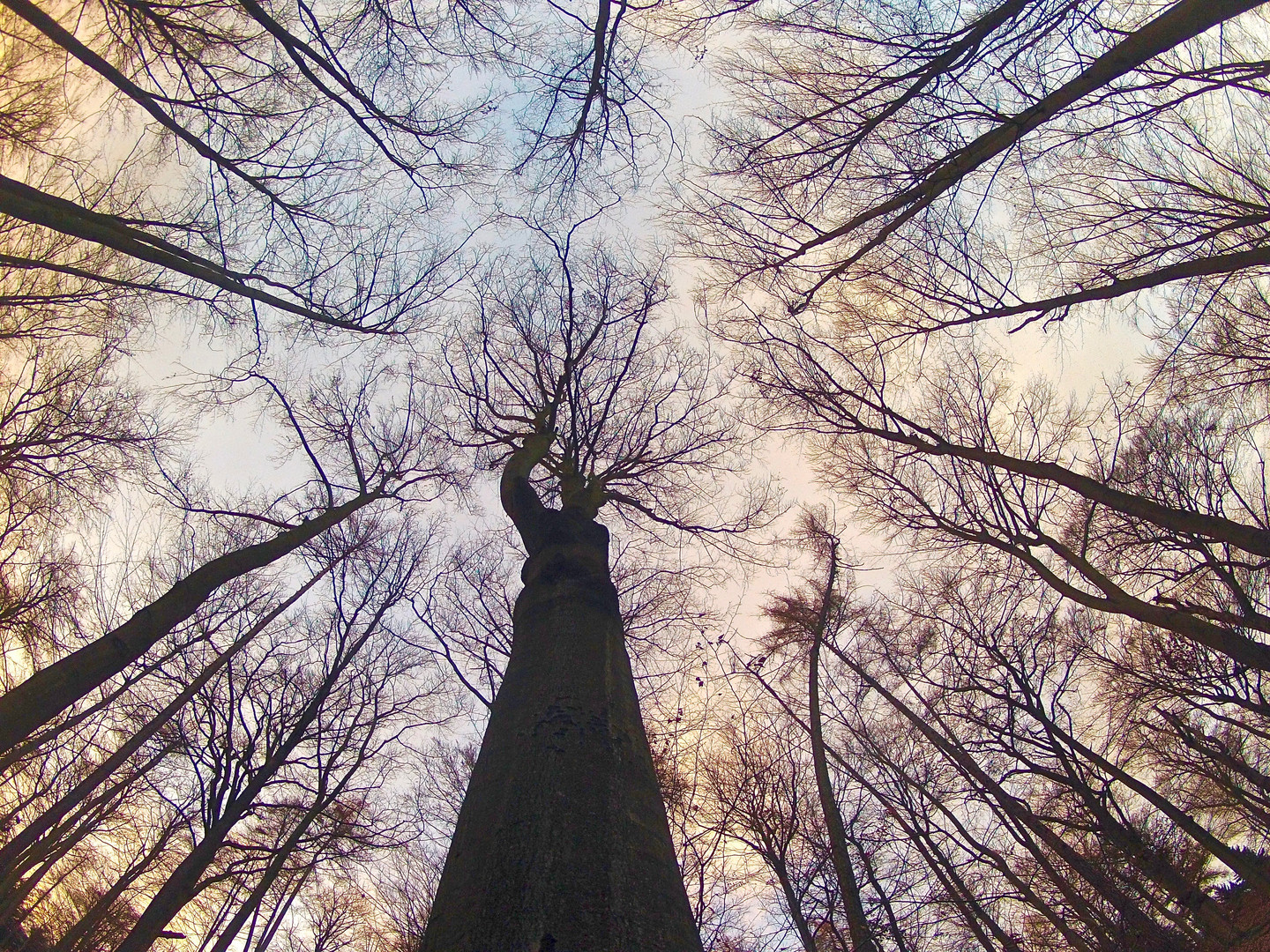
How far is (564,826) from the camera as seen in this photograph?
5.33 feet

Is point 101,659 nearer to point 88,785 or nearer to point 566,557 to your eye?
point 566,557

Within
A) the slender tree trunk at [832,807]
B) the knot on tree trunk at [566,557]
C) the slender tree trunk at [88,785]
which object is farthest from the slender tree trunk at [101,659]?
the slender tree trunk at [832,807]

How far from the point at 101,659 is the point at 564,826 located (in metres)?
2.37

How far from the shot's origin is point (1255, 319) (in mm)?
5203

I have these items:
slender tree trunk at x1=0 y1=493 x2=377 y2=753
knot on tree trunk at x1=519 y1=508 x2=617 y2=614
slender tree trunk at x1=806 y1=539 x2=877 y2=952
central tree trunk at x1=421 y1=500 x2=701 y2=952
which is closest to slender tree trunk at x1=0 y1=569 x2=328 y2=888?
slender tree trunk at x1=0 y1=493 x2=377 y2=753

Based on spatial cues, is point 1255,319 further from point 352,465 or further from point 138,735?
point 138,735

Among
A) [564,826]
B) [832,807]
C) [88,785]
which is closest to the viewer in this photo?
[564,826]

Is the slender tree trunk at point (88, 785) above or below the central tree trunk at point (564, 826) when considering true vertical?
above

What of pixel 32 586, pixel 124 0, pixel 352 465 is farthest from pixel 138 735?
pixel 124 0

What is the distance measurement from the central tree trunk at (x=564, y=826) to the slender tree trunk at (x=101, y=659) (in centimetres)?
181

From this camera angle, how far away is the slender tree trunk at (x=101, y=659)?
2.37 m

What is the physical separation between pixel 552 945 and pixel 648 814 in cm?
54

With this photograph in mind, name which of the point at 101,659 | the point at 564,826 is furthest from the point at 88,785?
the point at 564,826

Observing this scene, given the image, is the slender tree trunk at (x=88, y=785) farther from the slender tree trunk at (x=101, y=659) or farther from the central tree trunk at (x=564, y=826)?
the central tree trunk at (x=564, y=826)
